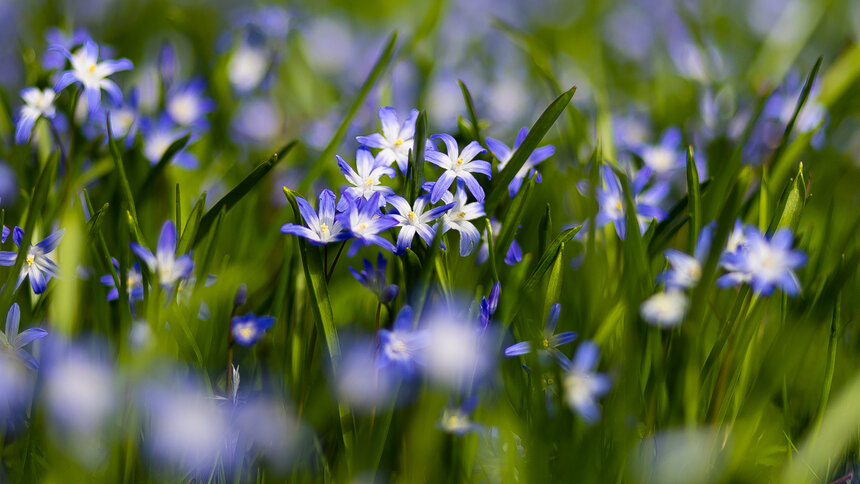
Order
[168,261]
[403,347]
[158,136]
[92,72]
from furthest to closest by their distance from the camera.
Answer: [158,136]
[92,72]
[168,261]
[403,347]

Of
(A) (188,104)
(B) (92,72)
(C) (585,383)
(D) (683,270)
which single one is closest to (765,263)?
(D) (683,270)

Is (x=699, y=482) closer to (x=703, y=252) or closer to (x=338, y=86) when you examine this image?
(x=703, y=252)

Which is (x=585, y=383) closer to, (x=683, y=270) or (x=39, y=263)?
(x=683, y=270)

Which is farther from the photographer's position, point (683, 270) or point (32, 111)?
point (32, 111)

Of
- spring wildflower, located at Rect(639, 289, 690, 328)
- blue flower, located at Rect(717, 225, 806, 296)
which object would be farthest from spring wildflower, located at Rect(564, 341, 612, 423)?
blue flower, located at Rect(717, 225, 806, 296)

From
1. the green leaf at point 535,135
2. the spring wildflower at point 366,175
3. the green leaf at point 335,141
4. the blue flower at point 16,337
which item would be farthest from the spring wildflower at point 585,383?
the blue flower at point 16,337

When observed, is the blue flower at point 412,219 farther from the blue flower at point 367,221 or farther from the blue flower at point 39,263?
the blue flower at point 39,263

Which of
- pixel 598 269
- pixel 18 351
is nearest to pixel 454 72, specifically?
pixel 598 269
